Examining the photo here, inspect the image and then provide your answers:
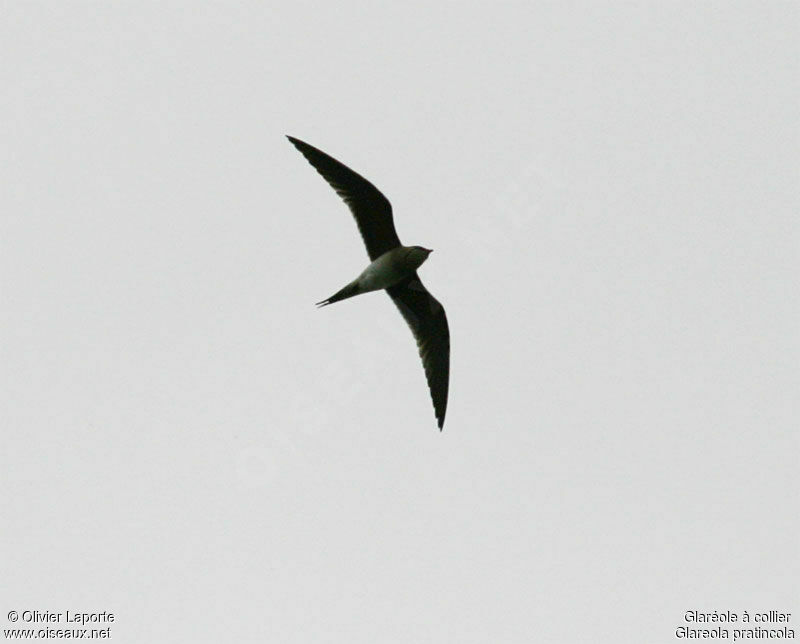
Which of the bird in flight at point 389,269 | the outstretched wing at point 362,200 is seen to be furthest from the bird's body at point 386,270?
the outstretched wing at point 362,200

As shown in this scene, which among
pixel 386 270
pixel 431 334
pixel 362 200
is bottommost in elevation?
pixel 431 334

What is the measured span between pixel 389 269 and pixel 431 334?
1.55m

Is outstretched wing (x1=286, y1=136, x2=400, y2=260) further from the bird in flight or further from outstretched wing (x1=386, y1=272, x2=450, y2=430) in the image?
outstretched wing (x1=386, y1=272, x2=450, y2=430)

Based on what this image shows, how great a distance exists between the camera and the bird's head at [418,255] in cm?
1689

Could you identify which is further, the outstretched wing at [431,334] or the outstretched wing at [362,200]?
the outstretched wing at [431,334]

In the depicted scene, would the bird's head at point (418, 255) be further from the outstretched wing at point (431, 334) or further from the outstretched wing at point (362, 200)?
the outstretched wing at point (431, 334)

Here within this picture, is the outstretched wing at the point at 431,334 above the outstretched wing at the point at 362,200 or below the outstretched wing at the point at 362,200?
below

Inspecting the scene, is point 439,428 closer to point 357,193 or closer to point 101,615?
point 357,193

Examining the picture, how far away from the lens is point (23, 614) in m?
18.2

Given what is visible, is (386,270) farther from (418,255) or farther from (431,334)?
(431,334)

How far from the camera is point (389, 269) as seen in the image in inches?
664

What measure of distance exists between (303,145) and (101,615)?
7.48 m

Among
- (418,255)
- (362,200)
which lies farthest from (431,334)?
(362,200)

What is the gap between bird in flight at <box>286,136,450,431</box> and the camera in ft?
54.2
